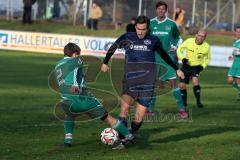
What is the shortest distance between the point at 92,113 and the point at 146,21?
172 cm

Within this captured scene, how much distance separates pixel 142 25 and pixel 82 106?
1623 millimetres

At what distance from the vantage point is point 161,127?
49.9 ft

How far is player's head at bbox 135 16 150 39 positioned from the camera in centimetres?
1232

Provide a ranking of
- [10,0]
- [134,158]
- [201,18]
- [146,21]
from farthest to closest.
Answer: [10,0], [201,18], [146,21], [134,158]

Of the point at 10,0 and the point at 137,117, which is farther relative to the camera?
the point at 10,0

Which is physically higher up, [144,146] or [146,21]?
[146,21]

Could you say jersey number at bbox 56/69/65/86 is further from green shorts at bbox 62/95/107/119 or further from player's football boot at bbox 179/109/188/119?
player's football boot at bbox 179/109/188/119

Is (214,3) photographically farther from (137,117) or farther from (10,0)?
(137,117)

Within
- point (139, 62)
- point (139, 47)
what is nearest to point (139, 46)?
point (139, 47)

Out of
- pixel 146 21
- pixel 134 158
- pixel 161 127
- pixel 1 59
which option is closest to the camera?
pixel 134 158

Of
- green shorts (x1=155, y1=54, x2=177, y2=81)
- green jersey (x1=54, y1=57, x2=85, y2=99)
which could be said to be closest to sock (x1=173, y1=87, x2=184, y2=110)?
green shorts (x1=155, y1=54, x2=177, y2=81)

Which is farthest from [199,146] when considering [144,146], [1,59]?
[1,59]

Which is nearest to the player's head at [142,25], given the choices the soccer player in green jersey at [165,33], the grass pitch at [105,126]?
the grass pitch at [105,126]

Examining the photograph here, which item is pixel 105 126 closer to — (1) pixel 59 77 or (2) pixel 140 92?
(2) pixel 140 92
